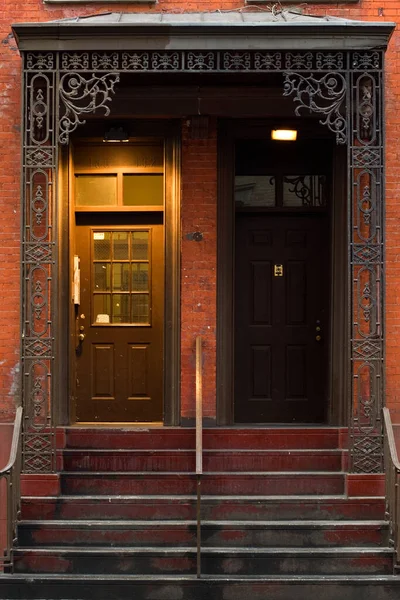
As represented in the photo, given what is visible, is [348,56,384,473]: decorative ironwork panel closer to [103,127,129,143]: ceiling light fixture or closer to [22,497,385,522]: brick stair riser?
[22,497,385,522]: brick stair riser

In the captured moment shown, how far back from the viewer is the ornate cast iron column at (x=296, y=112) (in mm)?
7809

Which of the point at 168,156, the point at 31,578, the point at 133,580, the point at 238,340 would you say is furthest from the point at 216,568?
the point at 168,156

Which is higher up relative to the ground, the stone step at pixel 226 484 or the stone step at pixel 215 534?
the stone step at pixel 226 484

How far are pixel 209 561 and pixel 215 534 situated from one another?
0.30 m

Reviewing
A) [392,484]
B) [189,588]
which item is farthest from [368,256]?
[189,588]

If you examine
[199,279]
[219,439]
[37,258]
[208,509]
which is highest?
[37,258]

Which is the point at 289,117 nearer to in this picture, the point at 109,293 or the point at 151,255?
the point at 151,255

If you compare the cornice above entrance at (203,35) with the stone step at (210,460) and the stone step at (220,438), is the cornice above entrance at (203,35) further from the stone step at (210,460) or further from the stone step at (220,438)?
the stone step at (210,460)

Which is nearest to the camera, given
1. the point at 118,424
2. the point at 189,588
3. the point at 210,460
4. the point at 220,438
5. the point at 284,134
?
the point at 189,588

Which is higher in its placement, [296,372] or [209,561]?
[296,372]

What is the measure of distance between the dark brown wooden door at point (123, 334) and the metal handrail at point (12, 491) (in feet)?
4.74

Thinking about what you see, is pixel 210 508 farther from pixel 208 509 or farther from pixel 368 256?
pixel 368 256

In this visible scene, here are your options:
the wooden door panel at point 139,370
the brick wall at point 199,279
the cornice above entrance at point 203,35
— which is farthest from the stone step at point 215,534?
the cornice above entrance at point 203,35

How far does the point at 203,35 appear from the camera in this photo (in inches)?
303
